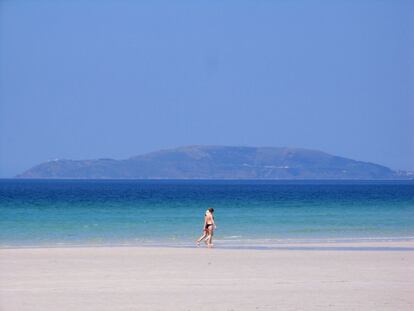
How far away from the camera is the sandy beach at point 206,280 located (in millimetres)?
A: 14695

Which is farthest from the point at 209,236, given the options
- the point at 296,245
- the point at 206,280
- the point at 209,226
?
the point at 206,280

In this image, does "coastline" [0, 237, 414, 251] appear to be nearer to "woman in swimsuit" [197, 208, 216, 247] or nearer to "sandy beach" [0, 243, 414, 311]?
"woman in swimsuit" [197, 208, 216, 247]

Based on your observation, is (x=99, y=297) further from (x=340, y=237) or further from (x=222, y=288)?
(x=340, y=237)

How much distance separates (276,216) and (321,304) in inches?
1618

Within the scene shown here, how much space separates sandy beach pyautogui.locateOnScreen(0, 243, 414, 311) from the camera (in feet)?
48.2

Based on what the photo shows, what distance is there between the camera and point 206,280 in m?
17.8

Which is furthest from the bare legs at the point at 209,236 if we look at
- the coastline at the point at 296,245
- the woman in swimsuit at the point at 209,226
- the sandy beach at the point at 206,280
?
the sandy beach at the point at 206,280

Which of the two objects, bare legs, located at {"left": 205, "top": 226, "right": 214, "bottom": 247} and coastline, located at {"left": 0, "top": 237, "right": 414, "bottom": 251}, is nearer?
bare legs, located at {"left": 205, "top": 226, "right": 214, "bottom": 247}

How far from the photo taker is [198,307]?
1431 cm

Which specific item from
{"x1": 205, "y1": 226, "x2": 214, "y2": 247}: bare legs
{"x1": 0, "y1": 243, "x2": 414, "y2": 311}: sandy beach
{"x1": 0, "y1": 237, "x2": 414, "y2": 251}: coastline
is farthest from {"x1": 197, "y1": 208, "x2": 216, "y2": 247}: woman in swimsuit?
{"x1": 0, "y1": 243, "x2": 414, "y2": 311}: sandy beach

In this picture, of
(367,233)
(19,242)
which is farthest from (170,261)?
(367,233)

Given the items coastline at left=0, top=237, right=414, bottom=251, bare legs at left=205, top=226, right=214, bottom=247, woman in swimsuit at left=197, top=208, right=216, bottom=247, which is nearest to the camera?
woman in swimsuit at left=197, top=208, right=216, bottom=247

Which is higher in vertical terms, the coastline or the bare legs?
the bare legs

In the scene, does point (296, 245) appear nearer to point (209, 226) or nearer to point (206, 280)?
point (209, 226)
